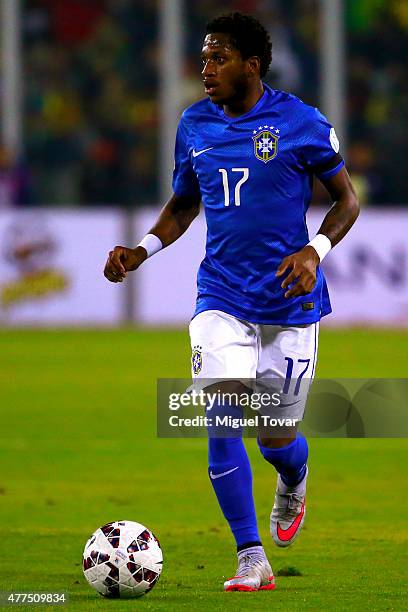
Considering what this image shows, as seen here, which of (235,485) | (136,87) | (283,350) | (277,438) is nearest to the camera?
(235,485)

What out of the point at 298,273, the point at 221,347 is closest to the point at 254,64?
the point at 298,273

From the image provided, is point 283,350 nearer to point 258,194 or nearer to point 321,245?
point 321,245

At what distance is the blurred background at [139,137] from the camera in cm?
2020

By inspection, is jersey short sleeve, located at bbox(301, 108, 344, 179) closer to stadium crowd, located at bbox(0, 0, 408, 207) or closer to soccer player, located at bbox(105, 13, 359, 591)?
soccer player, located at bbox(105, 13, 359, 591)

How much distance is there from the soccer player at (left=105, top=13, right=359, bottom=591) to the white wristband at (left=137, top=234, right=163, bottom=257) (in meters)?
0.09

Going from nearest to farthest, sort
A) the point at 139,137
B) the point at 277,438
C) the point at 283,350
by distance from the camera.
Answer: the point at 283,350
the point at 277,438
the point at 139,137

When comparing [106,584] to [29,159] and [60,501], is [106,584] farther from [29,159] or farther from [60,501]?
[29,159]

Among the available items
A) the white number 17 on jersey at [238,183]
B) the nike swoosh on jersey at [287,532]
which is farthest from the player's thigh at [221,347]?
the nike swoosh on jersey at [287,532]

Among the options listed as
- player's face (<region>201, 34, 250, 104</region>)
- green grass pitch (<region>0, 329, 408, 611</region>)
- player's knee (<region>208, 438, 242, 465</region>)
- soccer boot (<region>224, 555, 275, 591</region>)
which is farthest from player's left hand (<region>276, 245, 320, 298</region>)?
green grass pitch (<region>0, 329, 408, 611</region>)

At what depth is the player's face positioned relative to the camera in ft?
19.7

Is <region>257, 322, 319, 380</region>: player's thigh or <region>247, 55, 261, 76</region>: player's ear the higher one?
<region>247, 55, 261, 76</region>: player's ear

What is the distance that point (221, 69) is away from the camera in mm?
6008

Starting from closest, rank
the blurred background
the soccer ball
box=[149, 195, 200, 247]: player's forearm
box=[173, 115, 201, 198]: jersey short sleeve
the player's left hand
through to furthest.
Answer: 1. the soccer ball
2. the player's left hand
3. box=[173, 115, 201, 198]: jersey short sleeve
4. box=[149, 195, 200, 247]: player's forearm
5. the blurred background

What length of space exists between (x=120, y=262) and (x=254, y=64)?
0.97 meters
